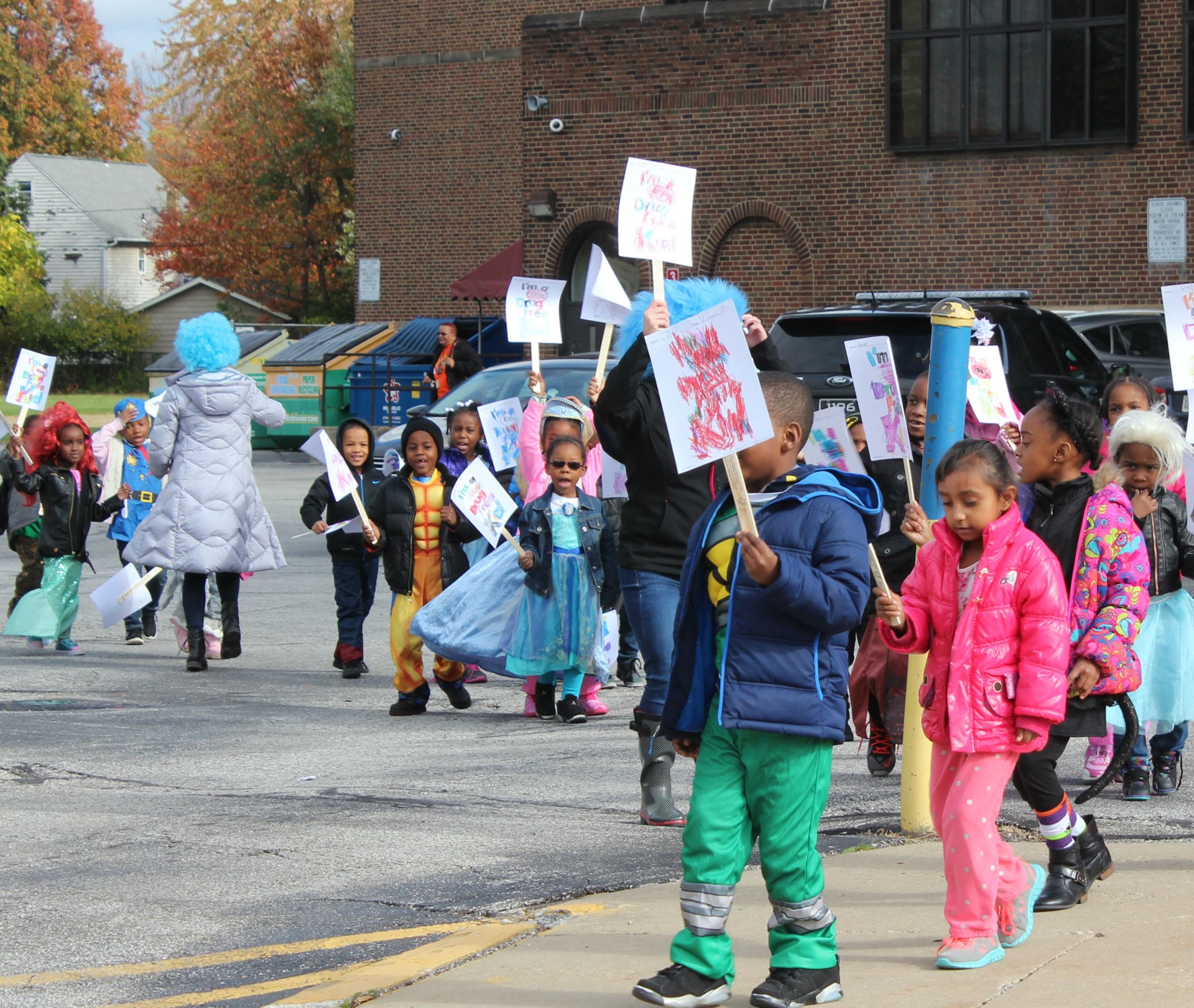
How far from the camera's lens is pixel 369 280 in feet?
117

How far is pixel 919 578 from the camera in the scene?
15.2 feet

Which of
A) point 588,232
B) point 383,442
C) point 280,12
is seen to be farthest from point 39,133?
point 383,442

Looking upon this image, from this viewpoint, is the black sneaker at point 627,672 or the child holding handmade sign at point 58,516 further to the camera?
the child holding handmade sign at point 58,516

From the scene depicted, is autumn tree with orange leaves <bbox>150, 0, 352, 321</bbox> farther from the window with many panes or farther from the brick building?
the window with many panes

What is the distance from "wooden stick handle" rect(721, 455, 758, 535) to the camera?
397 cm

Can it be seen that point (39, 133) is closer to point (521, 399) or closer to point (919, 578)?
point (521, 399)

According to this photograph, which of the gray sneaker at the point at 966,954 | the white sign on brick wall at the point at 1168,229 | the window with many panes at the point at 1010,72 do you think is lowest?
the gray sneaker at the point at 966,954

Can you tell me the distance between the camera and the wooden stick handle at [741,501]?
3.97 meters

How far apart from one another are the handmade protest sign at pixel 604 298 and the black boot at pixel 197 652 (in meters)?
3.66

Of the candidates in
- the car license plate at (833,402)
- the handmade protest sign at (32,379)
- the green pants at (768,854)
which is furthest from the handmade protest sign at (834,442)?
the handmade protest sign at (32,379)

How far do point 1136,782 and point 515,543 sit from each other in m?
3.31

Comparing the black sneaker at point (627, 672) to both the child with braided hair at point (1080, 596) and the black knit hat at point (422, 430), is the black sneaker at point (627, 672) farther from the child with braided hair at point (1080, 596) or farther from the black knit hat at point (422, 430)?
the child with braided hair at point (1080, 596)

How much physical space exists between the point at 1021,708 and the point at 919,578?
48cm

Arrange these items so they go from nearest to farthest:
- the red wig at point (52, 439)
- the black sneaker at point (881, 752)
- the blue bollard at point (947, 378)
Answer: the blue bollard at point (947, 378) < the black sneaker at point (881, 752) < the red wig at point (52, 439)
